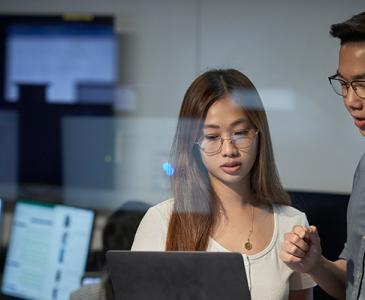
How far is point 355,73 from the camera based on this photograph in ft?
4.91

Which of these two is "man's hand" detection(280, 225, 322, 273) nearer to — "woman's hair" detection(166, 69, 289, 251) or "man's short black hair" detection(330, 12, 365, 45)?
"woman's hair" detection(166, 69, 289, 251)

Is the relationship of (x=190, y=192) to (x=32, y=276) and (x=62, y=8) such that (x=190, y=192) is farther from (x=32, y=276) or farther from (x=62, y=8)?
(x=62, y=8)

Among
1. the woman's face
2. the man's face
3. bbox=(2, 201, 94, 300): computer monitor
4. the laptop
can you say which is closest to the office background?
bbox=(2, 201, 94, 300): computer monitor

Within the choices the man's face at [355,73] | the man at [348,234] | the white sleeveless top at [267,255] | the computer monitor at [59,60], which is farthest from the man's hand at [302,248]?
the computer monitor at [59,60]

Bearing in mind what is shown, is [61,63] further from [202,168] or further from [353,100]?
[353,100]

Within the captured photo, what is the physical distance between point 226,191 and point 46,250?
4.24 feet

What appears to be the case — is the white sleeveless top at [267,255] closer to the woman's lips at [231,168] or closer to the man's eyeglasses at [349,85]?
the woman's lips at [231,168]

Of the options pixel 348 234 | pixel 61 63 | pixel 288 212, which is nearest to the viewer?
pixel 348 234

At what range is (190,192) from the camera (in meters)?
1.78

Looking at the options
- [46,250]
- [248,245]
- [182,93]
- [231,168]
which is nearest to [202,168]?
[231,168]

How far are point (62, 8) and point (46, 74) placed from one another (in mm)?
333

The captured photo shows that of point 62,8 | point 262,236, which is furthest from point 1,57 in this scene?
point 262,236

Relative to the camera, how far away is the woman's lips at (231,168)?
5.68ft

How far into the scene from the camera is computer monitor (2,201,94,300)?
2.80 metres
